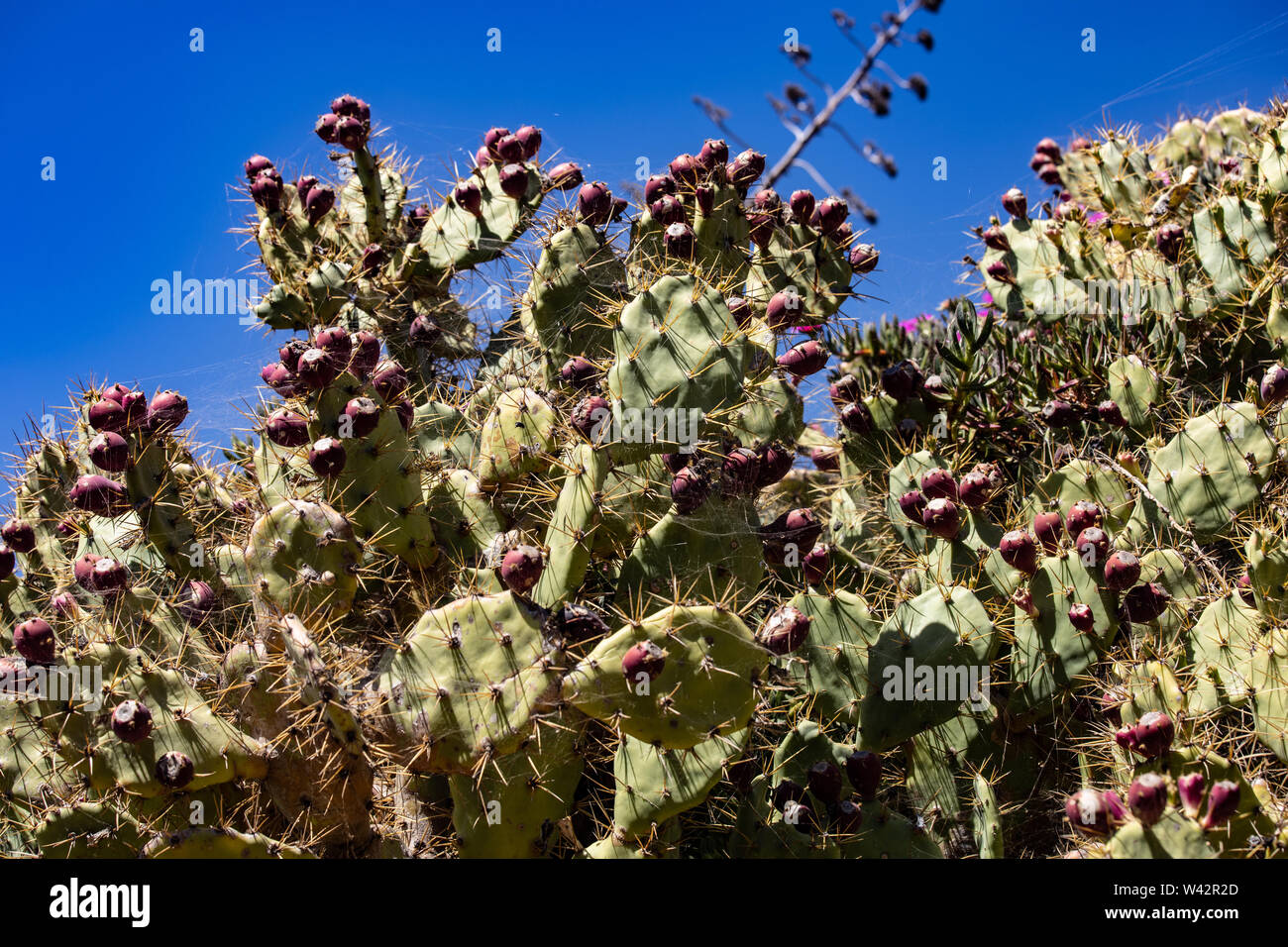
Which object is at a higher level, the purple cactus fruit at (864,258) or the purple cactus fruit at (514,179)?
the purple cactus fruit at (514,179)

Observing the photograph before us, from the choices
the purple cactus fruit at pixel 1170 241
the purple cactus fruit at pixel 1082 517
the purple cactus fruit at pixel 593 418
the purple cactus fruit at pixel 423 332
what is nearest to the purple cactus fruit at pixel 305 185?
the purple cactus fruit at pixel 423 332

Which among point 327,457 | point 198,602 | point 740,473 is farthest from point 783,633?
point 198,602

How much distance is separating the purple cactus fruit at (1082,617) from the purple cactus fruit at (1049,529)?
0.21 m

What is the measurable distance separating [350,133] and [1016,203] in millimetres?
3140

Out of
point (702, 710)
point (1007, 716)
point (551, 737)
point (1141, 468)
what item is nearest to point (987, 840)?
point (1007, 716)

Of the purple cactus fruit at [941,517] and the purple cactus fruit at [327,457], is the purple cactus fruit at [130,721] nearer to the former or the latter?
the purple cactus fruit at [327,457]

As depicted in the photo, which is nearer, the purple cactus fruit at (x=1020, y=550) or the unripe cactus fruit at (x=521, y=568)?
the unripe cactus fruit at (x=521, y=568)

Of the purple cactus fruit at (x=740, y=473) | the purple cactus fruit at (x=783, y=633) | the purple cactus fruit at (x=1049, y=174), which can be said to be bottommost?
the purple cactus fruit at (x=783, y=633)

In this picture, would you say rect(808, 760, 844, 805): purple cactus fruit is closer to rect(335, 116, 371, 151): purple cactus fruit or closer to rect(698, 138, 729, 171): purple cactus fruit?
rect(698, 138, 729, 171): purple cactus fruit

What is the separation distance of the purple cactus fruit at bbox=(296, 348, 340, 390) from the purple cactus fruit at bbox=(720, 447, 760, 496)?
1106 millimetres

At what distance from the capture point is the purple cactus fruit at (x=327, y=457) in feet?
9.04

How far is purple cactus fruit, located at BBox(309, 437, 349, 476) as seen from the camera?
9.04 ft

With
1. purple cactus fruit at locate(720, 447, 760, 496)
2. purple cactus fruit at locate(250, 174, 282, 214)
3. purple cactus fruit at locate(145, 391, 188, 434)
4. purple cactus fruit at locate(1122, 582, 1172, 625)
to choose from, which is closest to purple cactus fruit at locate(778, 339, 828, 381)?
purple cactus fruit at locate(720, 447, 760, 496)

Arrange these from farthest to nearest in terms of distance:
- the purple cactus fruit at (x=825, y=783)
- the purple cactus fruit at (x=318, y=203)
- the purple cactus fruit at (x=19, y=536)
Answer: the purple cactus fruit at (x=318, y=203) → the purple cactus fruit at (x=19, y=536) → the purple cactus fruit at (x=825, y=783)
